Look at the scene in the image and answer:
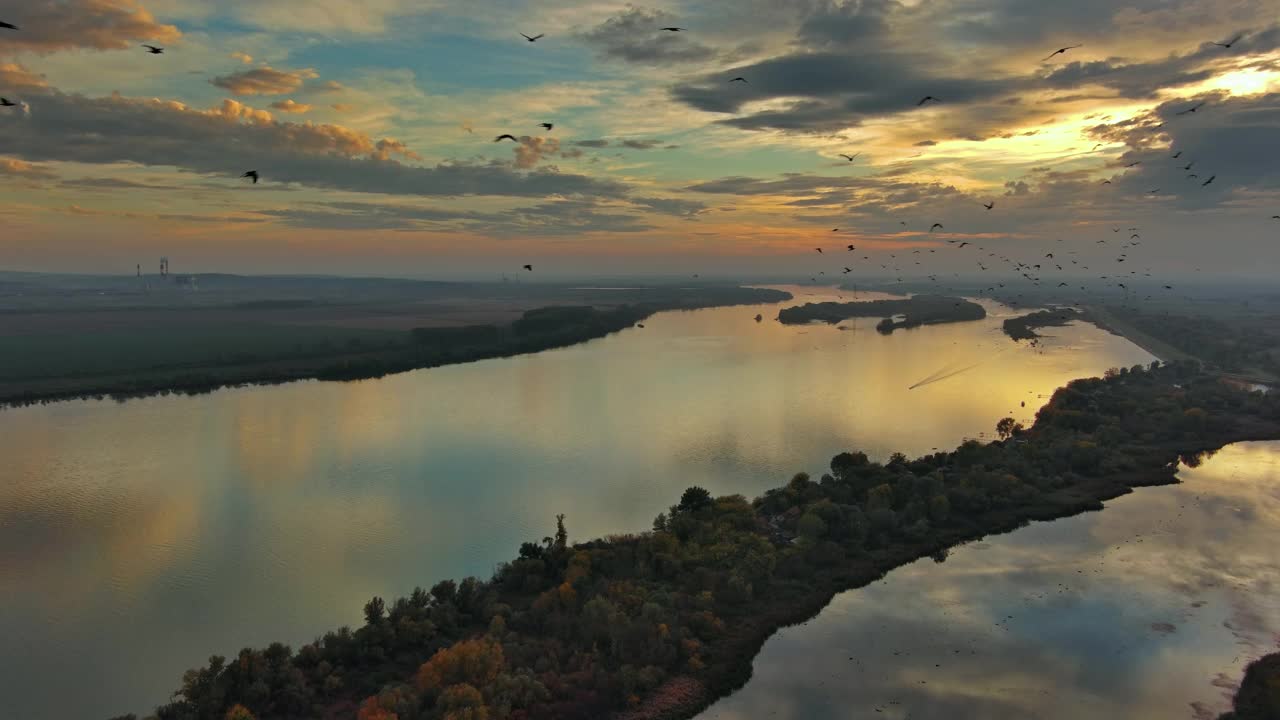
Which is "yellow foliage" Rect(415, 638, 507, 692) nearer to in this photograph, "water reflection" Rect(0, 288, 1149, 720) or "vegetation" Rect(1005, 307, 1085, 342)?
"water reflection" Rect(0, 288, 1149, 720)

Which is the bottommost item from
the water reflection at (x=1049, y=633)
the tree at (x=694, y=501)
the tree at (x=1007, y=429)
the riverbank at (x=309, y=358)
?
the water reflection at (x=1049, y=633)

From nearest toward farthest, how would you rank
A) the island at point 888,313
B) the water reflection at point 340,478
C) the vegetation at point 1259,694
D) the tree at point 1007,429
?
the vegetation at point 1259,694 < the water reflection at point 340,478 < the tree at point 1007,429 < the island at point 888,313

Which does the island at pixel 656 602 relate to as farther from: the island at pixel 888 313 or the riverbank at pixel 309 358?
the island at pixel 888 313

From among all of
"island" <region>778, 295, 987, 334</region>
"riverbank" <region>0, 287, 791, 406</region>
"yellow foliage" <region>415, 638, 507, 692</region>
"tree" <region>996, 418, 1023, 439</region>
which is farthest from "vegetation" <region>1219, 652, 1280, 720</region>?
"island" <region>778, 295, 987, 334</region>

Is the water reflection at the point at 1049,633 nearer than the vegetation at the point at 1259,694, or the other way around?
the vegetation at the point at 1259,694

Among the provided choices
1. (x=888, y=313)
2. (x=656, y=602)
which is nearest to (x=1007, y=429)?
(x=656, y=602)

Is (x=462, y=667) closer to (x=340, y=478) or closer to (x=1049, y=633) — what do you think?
(x=1049, y=633)

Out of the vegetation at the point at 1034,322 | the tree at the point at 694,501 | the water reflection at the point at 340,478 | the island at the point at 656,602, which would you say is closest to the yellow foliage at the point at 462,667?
the island at the point at 656,602
